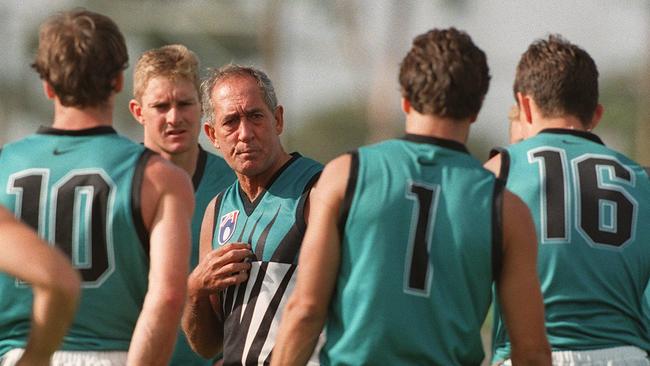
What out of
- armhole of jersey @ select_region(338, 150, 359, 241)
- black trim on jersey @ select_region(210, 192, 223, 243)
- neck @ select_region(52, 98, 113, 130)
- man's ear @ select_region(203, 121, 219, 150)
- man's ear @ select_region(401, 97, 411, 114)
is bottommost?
black trim on jersey @ select_region(210, 192, 223, 243)

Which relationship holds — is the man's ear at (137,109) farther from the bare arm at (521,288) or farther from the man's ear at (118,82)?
the bare arm at (521,288)

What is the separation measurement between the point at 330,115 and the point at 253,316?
132 ft

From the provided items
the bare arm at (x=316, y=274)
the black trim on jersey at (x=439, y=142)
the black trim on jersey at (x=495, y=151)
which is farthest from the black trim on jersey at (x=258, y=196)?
the black trim on jersey at (x=439, y=142)

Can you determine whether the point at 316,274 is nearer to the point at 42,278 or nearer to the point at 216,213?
the point at 42,278

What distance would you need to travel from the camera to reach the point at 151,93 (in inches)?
322

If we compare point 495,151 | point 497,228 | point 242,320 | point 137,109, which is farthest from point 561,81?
point 137,109

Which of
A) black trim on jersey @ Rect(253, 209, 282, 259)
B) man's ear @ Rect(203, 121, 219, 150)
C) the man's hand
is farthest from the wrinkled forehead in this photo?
the man's hand

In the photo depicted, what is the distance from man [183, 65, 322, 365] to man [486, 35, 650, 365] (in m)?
1.03

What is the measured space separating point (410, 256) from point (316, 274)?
0.36 m

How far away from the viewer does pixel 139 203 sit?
522 centimetres

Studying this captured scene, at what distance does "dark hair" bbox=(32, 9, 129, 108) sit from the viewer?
520cm

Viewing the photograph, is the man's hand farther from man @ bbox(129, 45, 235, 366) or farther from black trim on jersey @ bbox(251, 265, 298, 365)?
man @ bbox(129, 45, 235, 366)

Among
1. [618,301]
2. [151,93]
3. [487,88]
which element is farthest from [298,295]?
[151,93]

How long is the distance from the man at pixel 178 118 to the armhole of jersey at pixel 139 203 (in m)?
2.68
